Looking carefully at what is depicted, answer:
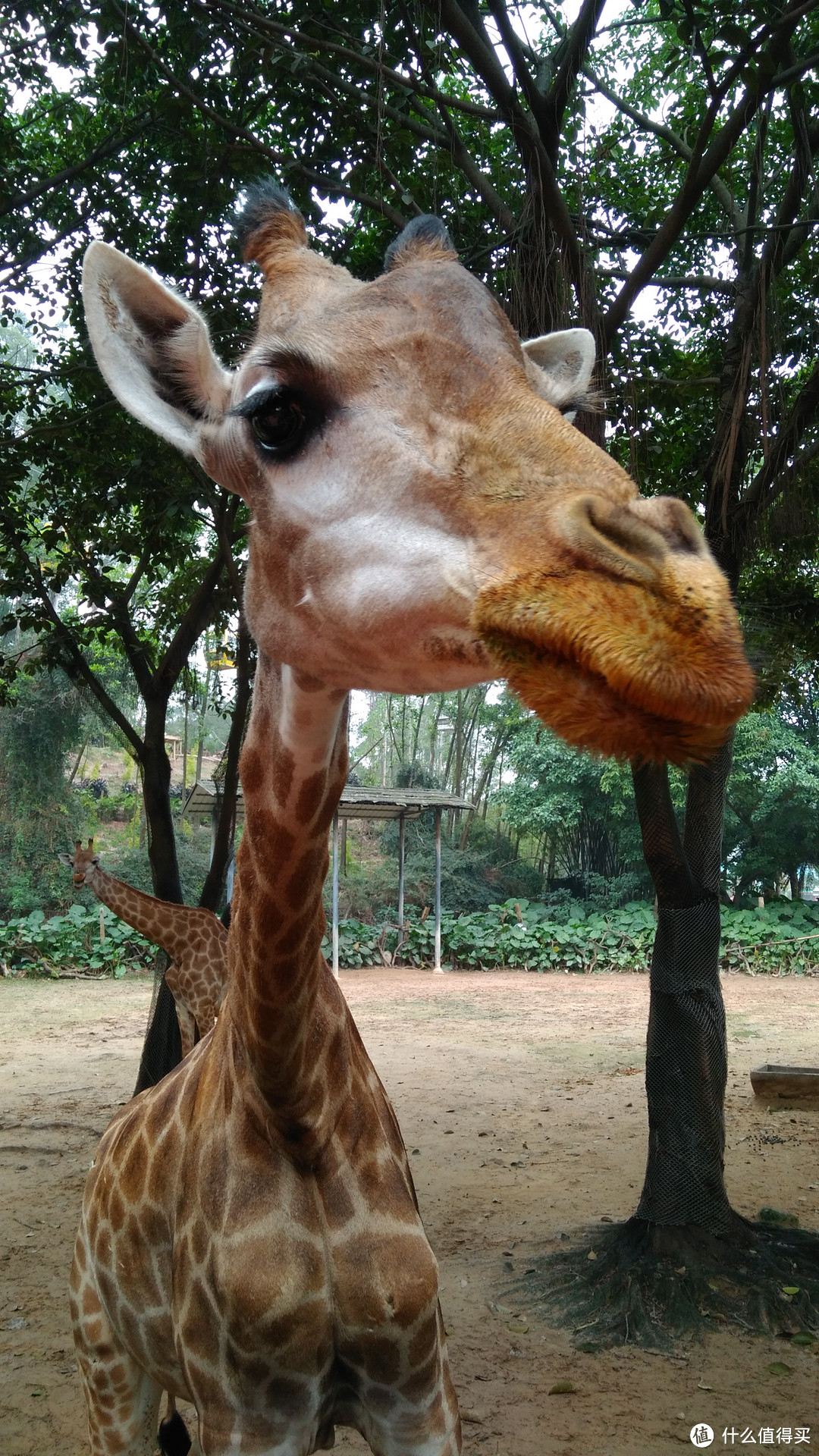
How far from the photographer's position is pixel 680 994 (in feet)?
17.1

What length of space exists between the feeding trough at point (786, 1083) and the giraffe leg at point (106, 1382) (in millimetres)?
7055

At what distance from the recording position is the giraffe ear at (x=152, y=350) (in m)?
1.82

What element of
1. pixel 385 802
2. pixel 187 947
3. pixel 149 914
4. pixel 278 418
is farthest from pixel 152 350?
pixel 385 802

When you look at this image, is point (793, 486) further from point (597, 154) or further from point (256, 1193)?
point (256, 1193)

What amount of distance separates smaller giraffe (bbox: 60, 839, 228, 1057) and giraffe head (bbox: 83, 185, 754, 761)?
358 centimetres

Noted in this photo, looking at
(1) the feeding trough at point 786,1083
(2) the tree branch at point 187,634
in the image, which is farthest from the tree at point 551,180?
(1) the feeding trough at point 786,1083

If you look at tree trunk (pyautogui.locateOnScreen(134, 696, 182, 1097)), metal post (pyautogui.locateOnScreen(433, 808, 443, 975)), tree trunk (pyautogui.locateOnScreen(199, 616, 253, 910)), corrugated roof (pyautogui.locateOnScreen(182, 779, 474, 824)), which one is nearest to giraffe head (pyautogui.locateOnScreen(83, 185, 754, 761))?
tree trunk (pyautogui.locateOnScreen(199, 616, 253, 910))

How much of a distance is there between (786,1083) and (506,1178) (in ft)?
9.93

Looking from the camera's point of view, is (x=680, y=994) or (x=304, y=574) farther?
(x=680, y=994)

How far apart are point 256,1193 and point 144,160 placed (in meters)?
6.68

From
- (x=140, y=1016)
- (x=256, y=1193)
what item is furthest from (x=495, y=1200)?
(x=140, y=1016)

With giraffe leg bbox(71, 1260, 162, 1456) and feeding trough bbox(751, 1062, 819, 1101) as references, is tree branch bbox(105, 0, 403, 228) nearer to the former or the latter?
giraffe leg bbox(71, 1260, 162, 1456)

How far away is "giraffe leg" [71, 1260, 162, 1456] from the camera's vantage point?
265 cm

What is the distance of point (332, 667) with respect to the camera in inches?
64.8
